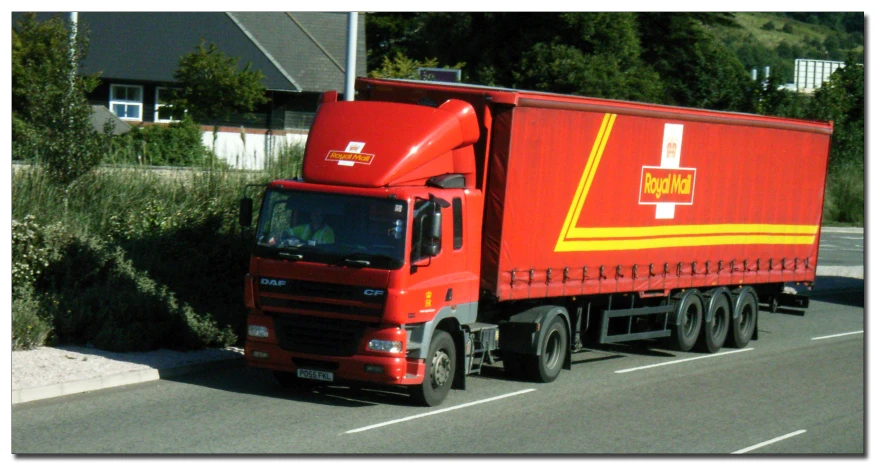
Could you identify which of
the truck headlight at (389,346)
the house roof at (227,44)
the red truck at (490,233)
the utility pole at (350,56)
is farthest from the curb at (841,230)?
the truck headlight at (389,346)

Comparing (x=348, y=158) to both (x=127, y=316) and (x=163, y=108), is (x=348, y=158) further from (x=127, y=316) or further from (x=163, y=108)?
(x=163, y=108)

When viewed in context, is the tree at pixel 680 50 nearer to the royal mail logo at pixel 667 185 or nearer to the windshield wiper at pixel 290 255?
the royal mail logo at pixel 667 185

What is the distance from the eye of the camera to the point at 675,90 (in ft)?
154

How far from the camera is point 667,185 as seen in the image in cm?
1645

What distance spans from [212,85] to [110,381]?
31.6 m

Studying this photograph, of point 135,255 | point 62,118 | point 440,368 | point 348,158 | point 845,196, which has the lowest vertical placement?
point 440,368

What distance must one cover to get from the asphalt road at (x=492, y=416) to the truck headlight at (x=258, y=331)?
709 millimetres

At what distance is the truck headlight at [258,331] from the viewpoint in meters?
12.7

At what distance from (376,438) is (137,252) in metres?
7.74

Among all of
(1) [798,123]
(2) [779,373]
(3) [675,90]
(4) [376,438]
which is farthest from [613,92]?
(4) [376,438]

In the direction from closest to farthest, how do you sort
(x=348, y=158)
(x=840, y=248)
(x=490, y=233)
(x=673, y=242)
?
(x=348, y=158)
(x=490, y=233)
(x=673, y=242)
(x=840, y=248)

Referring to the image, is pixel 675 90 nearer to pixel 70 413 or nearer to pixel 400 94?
pixel 400 94

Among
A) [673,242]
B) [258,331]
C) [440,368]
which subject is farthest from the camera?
[673,242]

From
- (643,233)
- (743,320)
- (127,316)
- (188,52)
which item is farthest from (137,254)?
(188,52)
